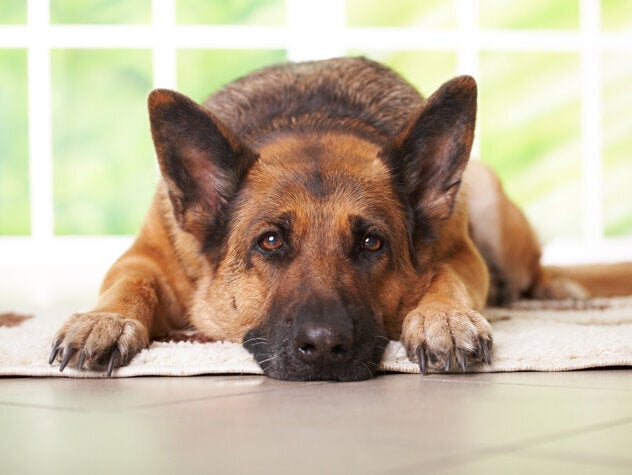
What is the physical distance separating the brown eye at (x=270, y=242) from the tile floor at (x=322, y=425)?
1.46ft

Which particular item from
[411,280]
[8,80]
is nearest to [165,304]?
[411,280]

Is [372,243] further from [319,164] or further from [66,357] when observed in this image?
[66,357]

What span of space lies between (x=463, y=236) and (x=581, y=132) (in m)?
4.14

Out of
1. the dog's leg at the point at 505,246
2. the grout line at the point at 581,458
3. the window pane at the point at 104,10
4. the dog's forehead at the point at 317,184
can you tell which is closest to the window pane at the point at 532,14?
the window pane at the point at 104,10

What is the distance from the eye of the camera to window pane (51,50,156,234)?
6844 millimetres

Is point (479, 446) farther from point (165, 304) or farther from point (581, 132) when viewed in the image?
point (581, 132)

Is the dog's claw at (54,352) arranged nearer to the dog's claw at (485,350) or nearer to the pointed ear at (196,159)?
the pointed ear at (196,159)

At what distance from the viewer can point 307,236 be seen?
2656 millimetres

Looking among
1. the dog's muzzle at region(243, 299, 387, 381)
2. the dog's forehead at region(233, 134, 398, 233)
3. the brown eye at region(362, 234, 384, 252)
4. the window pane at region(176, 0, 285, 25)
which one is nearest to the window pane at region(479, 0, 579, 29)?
the window pane at region(176, 0, 285, 25)

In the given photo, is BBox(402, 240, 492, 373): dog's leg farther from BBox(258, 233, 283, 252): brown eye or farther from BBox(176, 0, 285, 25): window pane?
BBox(176, 0, 285, 25): window pane

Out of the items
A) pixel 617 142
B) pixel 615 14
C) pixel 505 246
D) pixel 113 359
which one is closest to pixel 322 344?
pixel 113 359

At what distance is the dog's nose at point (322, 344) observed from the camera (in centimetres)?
235

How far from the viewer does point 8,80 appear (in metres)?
6.81

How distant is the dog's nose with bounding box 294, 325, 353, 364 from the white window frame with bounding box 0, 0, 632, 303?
4.39 meters
